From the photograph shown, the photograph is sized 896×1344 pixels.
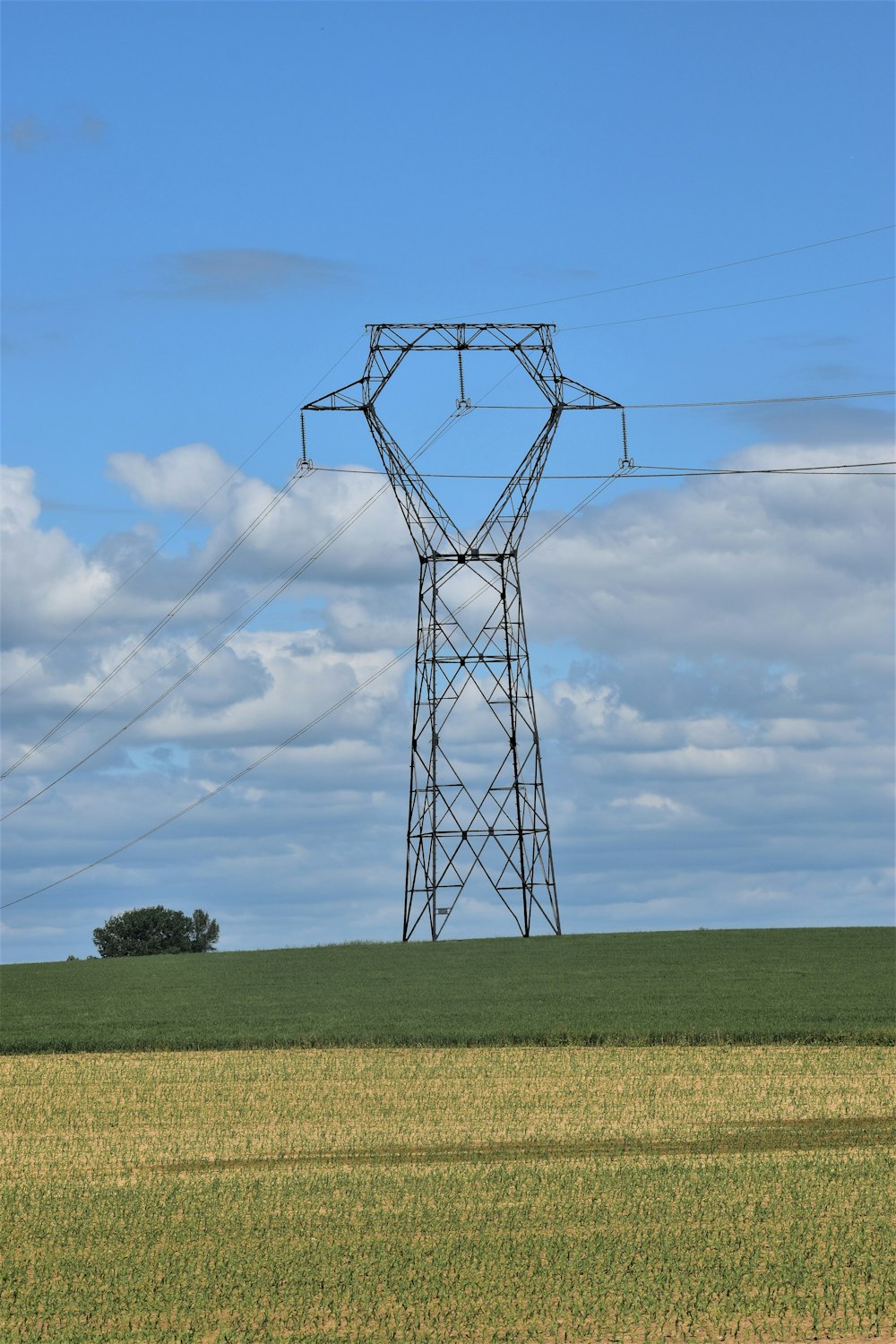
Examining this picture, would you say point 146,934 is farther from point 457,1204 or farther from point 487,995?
point 457,1204

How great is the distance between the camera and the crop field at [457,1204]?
569 inches

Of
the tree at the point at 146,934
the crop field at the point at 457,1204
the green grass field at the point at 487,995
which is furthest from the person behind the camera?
the tree at the point at 146,934

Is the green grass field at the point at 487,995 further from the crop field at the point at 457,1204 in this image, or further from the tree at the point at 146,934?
the tree at the point at 146,934

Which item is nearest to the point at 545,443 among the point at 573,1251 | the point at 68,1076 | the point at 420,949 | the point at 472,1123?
the point at 420,949

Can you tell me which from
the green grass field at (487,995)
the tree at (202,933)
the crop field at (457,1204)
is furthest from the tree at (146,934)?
the crop field at (457,1204)

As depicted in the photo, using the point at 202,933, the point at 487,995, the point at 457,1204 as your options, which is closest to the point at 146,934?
the point at 202,933

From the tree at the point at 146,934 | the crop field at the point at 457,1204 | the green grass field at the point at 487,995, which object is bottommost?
the crop field at the point at 457,1204

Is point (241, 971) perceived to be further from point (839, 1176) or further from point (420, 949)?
point (839, 1176)

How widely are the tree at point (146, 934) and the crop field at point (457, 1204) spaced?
8971cm

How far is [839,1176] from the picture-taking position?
19969mm

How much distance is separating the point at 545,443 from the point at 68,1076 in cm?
3205

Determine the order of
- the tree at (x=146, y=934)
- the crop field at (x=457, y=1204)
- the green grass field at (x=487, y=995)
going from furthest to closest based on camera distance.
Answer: the tree at (x=146, y=934), the green grass field at (x=487, y=995), the crop field at (x=457, y=1204)

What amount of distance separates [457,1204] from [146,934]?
10478cm

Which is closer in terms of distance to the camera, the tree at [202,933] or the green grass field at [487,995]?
the green grass field at [487,995]
